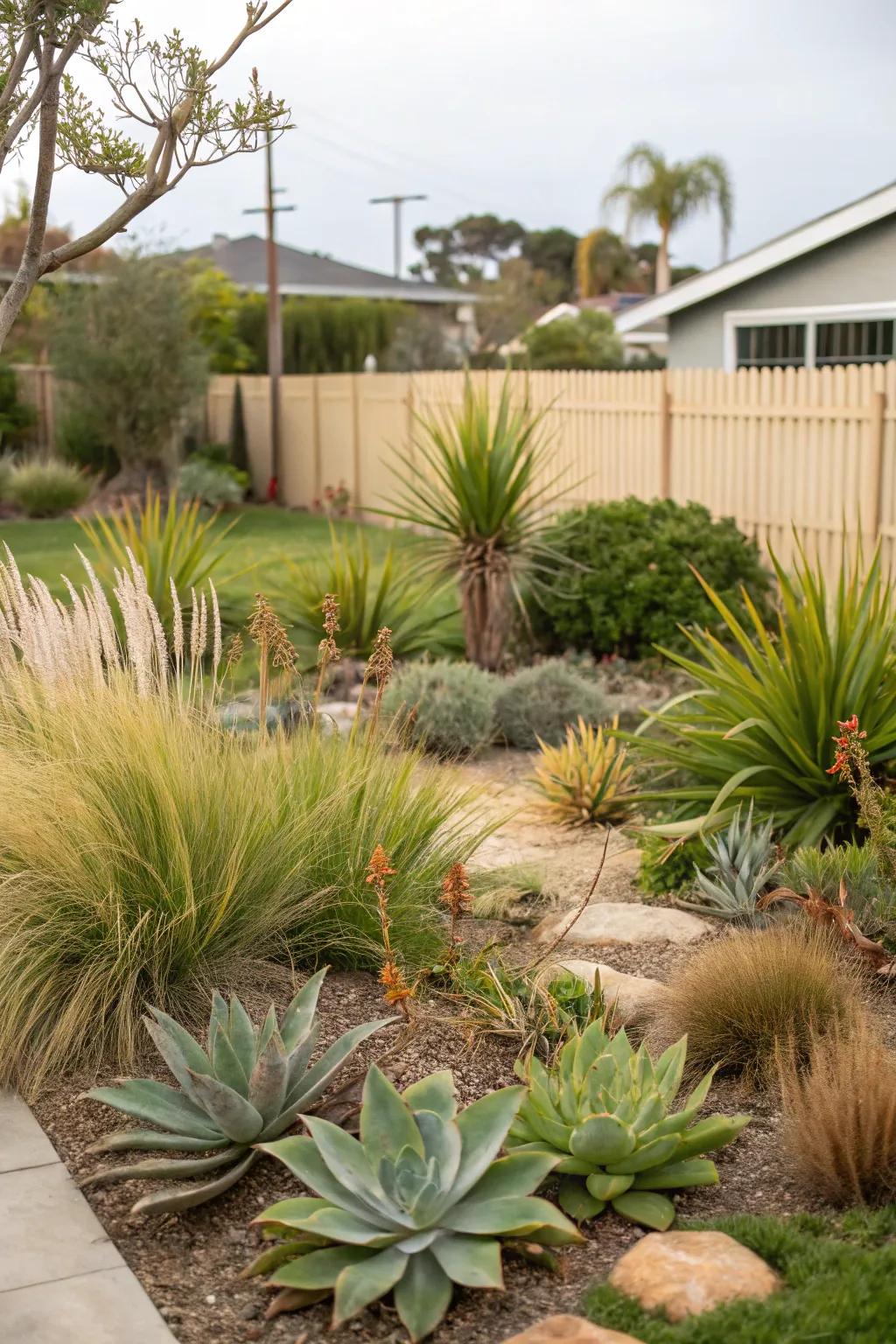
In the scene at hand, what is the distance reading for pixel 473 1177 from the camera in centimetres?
303

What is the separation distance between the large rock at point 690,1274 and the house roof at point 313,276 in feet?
123

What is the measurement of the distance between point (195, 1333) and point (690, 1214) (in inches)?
46.2

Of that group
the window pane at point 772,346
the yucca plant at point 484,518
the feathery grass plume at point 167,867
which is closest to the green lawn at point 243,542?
the yucca plant at point 484,518

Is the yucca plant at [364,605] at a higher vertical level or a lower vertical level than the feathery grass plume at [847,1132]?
higher

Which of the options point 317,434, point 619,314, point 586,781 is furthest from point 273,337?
point 586,781

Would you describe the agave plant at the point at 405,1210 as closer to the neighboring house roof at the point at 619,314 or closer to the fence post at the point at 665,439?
the fence post at the point at 665,439

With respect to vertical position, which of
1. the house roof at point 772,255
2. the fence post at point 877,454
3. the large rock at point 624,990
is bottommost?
the large rock at point 624,990

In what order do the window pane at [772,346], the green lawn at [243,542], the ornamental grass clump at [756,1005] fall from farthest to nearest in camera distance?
the window pane at [772,346], the green lawn at [243,542], the ornamental grass clump at [756,1005]

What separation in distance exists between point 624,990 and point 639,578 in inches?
252

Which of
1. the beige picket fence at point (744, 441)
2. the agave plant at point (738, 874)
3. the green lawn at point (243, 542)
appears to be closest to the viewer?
the agave plant at point (738, 874)

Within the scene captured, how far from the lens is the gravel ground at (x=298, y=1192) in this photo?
114 inches

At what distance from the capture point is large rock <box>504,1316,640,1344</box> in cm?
265

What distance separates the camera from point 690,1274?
9.42ft

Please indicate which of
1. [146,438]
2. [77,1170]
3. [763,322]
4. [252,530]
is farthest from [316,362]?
[77,1170]
